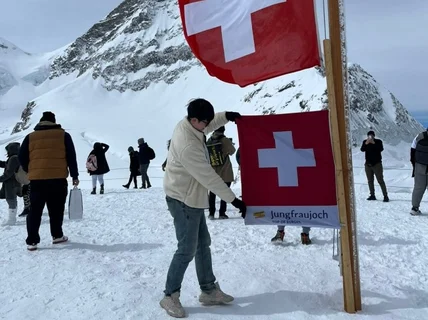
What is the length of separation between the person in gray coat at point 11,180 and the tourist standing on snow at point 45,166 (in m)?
1.83

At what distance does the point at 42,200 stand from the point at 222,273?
8.27ft

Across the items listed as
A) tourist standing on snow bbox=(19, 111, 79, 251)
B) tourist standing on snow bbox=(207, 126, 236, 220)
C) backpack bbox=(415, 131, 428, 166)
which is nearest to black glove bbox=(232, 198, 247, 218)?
tourist standing on snow bbox=(19, 111, 79, 251)

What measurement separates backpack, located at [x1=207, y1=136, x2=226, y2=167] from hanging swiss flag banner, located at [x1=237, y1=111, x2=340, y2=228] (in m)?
3.98

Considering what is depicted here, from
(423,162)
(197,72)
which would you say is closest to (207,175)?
(423,162)

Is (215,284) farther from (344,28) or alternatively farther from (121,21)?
(121,21)

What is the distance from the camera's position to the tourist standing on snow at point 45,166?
5797 mm

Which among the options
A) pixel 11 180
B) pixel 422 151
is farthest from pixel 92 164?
pixel 422 151

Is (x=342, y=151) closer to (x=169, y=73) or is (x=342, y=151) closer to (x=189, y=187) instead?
(x=189, y=187)

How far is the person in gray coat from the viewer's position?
761 centimetres

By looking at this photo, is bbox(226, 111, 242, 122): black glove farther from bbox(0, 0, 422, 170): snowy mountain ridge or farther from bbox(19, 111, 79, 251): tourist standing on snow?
A: bbox(0, 0, 422, 170): snowy mountain ridge

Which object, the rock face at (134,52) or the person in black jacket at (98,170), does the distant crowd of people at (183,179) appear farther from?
the rock face at (134,52)

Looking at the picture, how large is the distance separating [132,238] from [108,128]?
55000mm

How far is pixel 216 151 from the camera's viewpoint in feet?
27.1

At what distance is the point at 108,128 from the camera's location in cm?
6019
